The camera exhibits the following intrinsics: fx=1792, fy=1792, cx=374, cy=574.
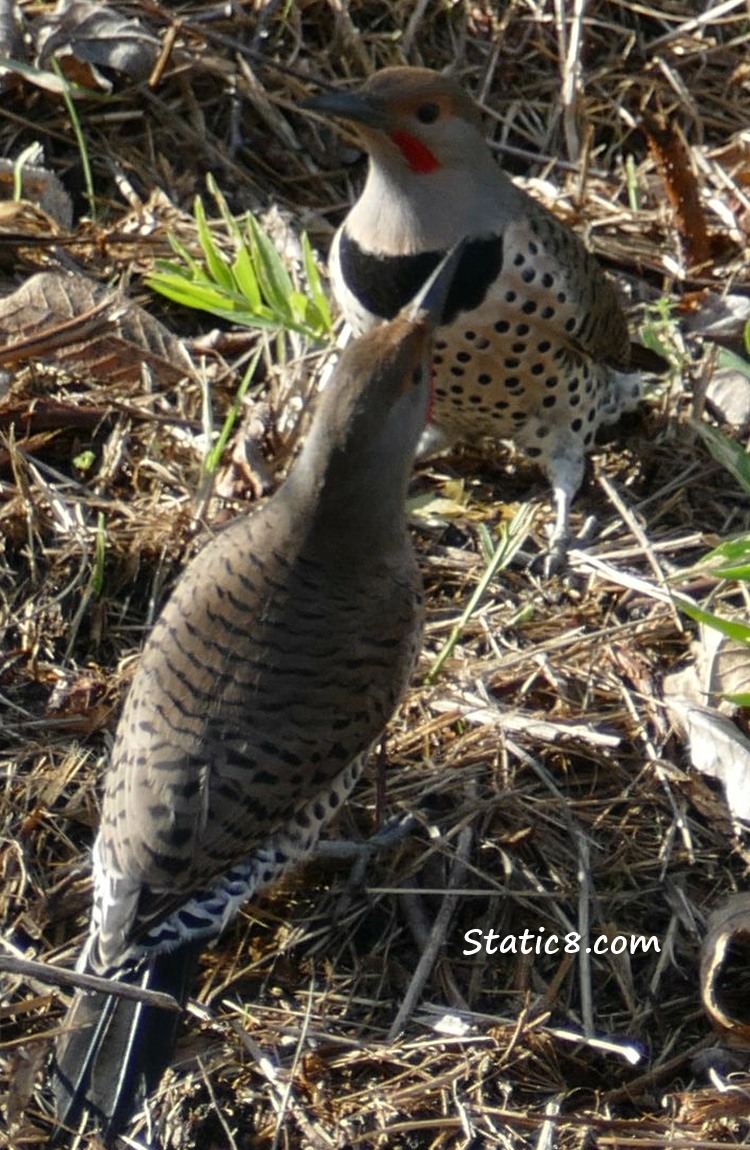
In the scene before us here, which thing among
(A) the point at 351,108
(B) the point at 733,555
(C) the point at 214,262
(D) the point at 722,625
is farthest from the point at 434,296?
(D) the point at 722,625

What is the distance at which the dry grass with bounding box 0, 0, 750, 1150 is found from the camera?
12.0 ft

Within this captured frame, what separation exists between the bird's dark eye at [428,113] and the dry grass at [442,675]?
0.86 meters

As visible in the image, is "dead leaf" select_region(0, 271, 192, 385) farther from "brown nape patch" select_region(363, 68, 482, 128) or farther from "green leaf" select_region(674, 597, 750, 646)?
"green leaf" select_region(674, 597, 750, 646)

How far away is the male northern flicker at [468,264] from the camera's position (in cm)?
459

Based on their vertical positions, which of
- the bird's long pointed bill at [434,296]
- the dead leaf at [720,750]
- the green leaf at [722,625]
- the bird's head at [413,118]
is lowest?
the dead leaf at [720,750]

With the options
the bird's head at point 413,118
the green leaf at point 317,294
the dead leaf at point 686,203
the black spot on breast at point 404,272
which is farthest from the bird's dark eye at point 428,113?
the dead leaf at point 686,203

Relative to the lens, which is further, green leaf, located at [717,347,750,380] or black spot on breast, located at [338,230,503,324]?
black spot on breast, located at [338,230,503,324]

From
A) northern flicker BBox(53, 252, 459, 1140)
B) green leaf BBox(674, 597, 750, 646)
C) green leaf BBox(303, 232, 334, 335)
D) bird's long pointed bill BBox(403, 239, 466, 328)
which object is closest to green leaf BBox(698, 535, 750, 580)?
green leaf BBox(674, 597, 750, 646)

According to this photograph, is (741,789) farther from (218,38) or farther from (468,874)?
(218,38)

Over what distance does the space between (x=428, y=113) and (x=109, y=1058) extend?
8.22 ft

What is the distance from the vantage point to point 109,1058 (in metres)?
3.41

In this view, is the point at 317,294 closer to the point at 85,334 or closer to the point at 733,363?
the point at 85,334

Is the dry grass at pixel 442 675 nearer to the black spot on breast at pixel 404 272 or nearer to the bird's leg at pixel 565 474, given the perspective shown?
the bird's leg at pixel 565 474

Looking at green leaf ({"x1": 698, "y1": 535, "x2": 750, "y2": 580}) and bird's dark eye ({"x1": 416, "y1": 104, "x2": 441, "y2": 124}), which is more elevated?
bird's dark eye ({"x1": 416, "y1": 104, "x2": 441, "y2": 124})
